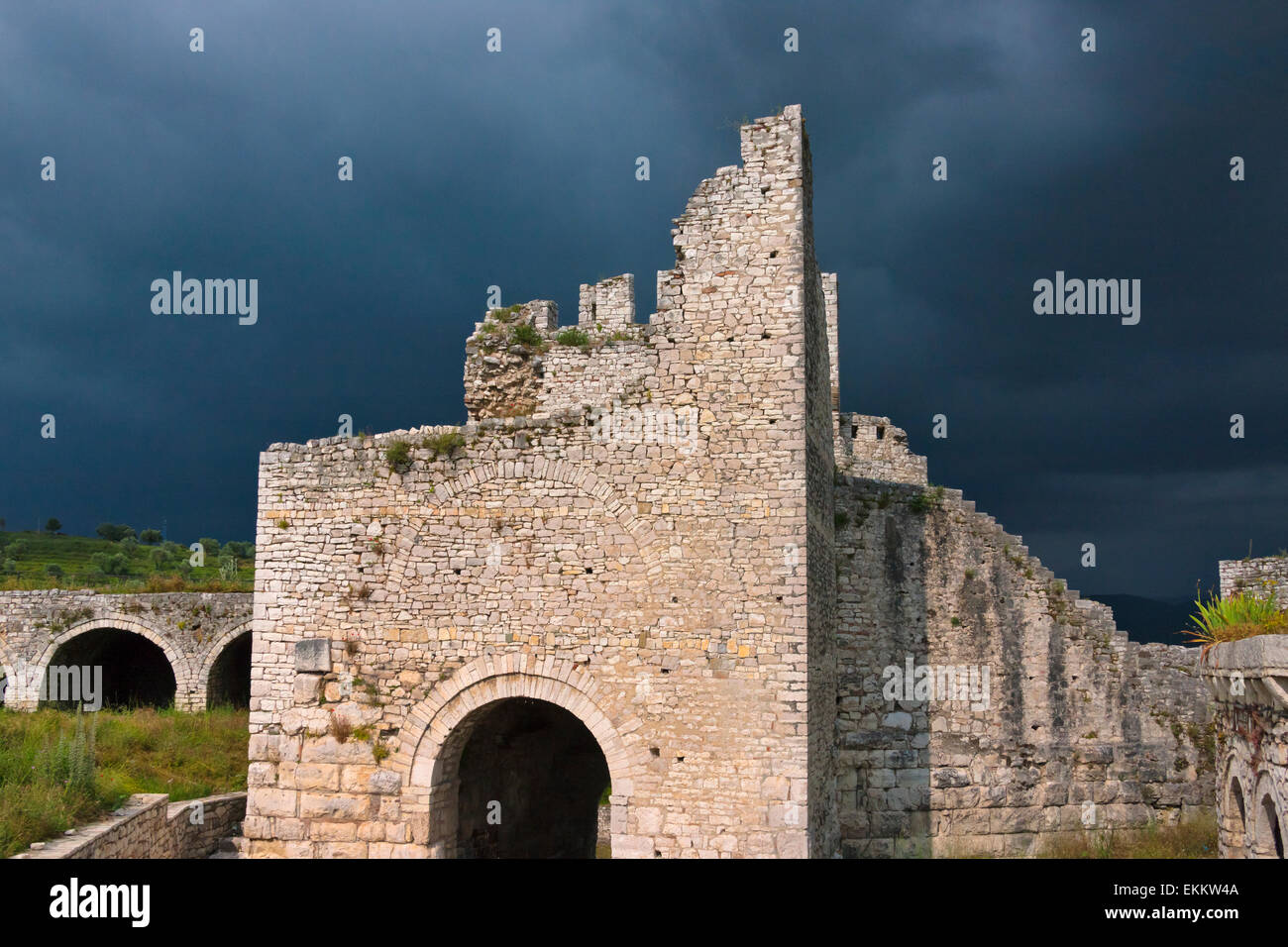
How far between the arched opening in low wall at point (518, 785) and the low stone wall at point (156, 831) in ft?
12.8

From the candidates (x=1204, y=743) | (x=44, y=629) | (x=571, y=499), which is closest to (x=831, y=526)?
(x=571, y=499)

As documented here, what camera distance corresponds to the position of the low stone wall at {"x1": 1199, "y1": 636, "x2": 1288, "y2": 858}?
8.28 meters

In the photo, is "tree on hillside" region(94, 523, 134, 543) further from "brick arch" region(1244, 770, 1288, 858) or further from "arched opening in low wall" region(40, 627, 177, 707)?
"brick arch" region(1244, 770, 1288, 858)

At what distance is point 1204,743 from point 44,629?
28.7 m

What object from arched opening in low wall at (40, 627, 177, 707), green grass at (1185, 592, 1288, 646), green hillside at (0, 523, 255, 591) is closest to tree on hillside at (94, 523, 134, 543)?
green hillside at (0, 523, 255, 591)

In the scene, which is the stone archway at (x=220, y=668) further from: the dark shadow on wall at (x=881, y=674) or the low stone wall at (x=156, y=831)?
the dark shadow on wall at (x=881, y=674)

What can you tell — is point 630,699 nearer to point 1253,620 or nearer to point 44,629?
point 1253,620

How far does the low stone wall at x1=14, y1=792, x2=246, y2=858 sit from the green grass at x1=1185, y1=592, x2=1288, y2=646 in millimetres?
12454

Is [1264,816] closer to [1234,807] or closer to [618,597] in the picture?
[1234,807]

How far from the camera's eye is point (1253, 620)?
9852 mm

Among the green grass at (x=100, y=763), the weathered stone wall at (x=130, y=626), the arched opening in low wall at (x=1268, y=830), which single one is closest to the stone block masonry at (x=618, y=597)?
the green grass at (x=100, y=763)

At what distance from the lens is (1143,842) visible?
48.8 ft

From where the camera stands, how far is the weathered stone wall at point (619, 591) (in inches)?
438

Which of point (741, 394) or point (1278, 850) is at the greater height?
point (741, 394)
